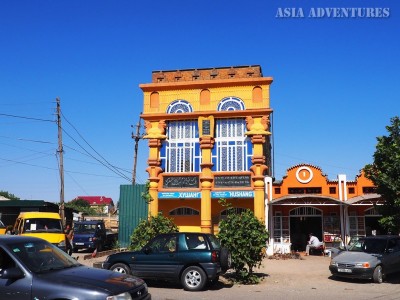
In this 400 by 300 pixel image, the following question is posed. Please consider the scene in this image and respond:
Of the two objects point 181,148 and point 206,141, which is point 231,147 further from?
point 181,148

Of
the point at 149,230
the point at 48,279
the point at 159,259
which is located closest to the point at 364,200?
the point at 149,230

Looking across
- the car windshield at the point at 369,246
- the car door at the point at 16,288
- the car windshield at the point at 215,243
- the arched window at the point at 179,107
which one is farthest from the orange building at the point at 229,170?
the car door at the point at 16,288

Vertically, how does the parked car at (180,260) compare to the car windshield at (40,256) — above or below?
below

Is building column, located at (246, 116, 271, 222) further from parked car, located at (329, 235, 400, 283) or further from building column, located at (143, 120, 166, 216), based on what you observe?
parked car, located at (329, 235, 400, 283)

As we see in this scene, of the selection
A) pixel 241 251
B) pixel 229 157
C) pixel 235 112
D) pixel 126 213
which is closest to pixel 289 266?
pixel 241 251

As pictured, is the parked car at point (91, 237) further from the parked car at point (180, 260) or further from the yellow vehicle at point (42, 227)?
the parked car at point (180, 260)

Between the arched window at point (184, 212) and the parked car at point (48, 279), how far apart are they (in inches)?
704

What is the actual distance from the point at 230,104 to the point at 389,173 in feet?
35.8

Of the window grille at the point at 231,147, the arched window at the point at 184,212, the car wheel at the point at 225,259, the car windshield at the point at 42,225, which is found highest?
the window grille at the point at 231,147

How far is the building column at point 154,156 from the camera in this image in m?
24.1

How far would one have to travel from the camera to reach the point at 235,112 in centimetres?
2386

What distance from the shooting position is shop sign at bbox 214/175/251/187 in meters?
23.3

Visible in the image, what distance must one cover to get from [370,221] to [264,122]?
837cm

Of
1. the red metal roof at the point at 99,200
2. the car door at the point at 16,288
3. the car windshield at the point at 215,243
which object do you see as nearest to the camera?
the car door at the point at 16,288
